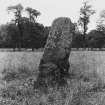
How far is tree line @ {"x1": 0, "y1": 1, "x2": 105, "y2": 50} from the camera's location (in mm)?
58844

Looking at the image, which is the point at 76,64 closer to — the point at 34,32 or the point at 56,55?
the point at 56,55

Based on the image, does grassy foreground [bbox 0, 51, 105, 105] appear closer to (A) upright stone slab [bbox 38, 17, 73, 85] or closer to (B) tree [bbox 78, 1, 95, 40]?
(A) upright stone slab [bbox 38, 17, 73, 85]

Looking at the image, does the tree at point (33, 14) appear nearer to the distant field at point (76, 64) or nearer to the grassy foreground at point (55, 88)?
the grassy foreground at point (55, 88)

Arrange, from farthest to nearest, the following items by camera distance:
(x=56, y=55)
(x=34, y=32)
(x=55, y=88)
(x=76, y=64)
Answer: (x=34, y=32), (x=76, y=64), (x=56, y=55), (x=55, y=88)

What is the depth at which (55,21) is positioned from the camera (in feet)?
27.7

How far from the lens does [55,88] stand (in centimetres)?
670

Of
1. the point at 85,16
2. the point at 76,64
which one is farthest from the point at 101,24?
the point at 76,64

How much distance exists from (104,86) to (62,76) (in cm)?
131

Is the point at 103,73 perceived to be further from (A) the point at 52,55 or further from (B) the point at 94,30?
(B) the point at 94,30

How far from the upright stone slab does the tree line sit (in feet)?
159

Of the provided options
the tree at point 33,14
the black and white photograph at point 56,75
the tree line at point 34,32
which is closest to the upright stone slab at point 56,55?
the black and white photograph at point 56,75

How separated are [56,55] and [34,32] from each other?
5294cm

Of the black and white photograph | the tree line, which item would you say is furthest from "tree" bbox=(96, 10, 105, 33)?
the black and white photograph

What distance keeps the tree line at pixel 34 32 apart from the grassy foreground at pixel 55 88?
44.1 metres
